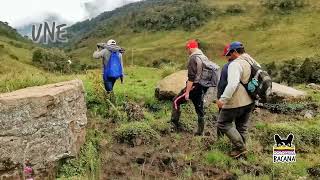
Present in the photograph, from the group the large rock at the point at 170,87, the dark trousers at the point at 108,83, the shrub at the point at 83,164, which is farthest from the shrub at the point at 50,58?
the shrub at the point at 83,164

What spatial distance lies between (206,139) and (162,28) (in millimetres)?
110158

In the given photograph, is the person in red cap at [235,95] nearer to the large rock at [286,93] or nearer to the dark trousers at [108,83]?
the dark trousers at [108,83]

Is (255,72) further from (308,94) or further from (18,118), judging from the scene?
(308,94)

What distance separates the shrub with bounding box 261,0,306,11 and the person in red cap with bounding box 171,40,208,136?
91407 mm

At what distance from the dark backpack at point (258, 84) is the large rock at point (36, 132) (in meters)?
3.24

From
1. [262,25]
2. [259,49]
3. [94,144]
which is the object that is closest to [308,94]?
[94,144]

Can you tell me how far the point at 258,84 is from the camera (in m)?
9.44

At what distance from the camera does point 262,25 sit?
97.9 m

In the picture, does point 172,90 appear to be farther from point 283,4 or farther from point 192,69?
point 283,4

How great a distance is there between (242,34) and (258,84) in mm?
89538

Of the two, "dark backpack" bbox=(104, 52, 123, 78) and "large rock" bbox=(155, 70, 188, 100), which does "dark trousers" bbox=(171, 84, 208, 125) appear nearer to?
"dark backpack" bbox=(104, 52, 123, 78)

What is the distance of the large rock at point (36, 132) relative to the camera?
9016 mm

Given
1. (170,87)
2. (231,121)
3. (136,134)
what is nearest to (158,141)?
(136,134)

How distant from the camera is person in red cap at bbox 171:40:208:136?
1104 centimetres
